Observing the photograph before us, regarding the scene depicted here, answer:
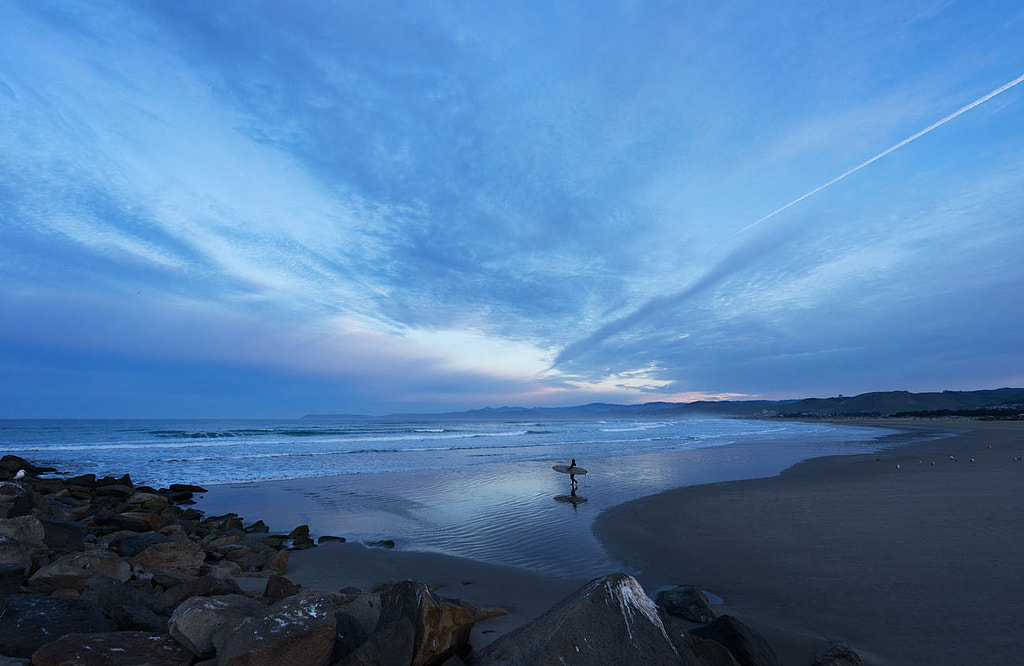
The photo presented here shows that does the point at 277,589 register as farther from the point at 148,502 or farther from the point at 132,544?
the point at 148,502

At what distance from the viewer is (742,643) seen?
430 centimetres

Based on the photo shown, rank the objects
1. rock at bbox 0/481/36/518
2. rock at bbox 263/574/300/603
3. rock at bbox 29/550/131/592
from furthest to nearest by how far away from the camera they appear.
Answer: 1. rock at bbox 0/481/36/518
2. rock at bbox 263/574/300/603
3. rock at bbox 29/550/131/592

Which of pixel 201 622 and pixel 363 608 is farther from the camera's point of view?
pixel 363 608

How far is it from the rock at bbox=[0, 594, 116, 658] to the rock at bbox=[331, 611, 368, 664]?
7.01ft

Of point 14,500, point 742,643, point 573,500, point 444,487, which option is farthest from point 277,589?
point 444,487

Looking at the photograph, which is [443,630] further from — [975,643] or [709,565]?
[709,565]

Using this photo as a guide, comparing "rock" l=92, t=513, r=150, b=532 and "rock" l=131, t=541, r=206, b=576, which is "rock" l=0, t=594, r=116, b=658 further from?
"rock" l=92, t=513, r=150, b=532

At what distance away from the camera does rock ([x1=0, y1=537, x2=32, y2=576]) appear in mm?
5508

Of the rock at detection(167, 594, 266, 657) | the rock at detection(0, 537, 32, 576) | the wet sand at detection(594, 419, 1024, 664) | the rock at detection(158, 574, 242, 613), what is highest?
the rock at detection(0, 537, 32, 576)

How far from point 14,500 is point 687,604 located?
12164 millimetres

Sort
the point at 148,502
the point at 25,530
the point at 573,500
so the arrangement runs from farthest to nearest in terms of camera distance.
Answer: the point at 573,500
the point at 148,502
the point at 25,530

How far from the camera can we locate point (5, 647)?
153 inches

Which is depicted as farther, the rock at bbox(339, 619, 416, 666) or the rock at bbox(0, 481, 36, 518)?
the rock at bbox(0, 481, 36, 518)

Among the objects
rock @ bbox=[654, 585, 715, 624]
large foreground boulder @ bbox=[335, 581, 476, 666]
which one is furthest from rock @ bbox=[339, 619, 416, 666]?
rock @ bbox=[654, 585, 715, 624]
